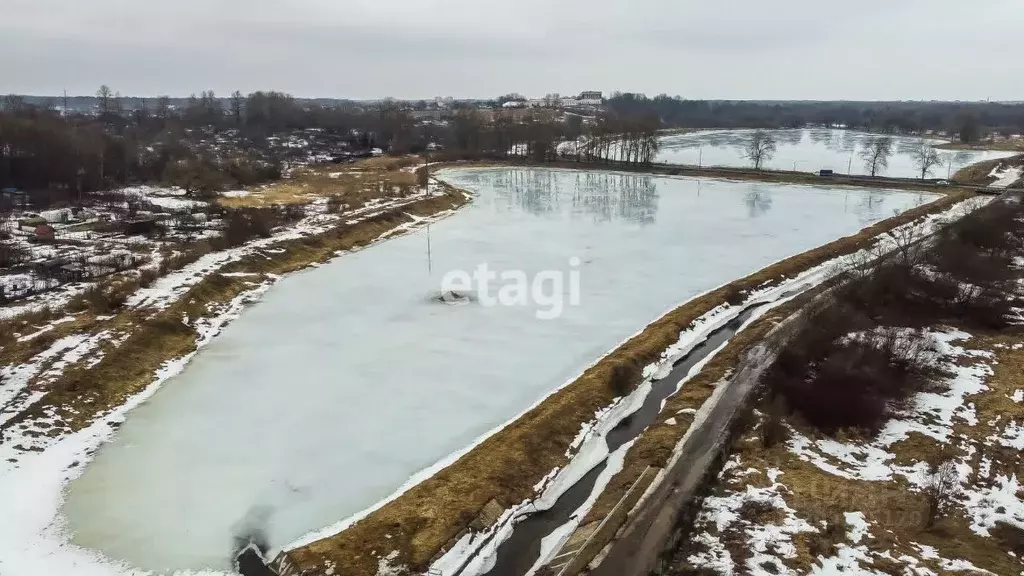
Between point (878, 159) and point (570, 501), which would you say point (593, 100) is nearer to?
point (878, 159)

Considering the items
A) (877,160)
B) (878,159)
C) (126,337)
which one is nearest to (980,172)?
(877,160)

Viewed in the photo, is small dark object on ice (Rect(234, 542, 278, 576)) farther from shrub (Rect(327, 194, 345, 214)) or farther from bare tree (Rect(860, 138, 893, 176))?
bare tree (Rect(860, 138, 893, 176))

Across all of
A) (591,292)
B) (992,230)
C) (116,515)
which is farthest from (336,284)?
(992,230)

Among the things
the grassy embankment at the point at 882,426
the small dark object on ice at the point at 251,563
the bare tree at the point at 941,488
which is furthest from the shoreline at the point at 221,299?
the bare tree at the point at 941,488

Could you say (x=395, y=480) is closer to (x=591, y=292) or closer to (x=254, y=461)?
(x=254, y=461)

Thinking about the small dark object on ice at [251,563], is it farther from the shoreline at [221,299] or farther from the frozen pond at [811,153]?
the frozen pond at [811,153]
